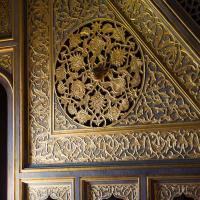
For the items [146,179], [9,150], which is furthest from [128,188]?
[9,150]

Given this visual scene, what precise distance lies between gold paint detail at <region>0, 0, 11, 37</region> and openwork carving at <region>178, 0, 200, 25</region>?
1.22m

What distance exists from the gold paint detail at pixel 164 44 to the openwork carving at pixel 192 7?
0.17 meters

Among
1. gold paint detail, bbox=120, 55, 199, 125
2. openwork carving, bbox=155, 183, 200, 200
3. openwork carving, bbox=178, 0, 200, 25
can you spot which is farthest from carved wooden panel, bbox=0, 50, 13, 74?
openwork carving, bbox=155, 183, 200, 200

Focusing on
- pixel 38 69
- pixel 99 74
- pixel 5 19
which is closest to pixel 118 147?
pixel 99 74

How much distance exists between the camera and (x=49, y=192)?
3.51 m

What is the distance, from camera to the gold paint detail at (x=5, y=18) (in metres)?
3.82

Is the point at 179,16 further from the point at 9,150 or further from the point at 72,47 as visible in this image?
the point at 9,150

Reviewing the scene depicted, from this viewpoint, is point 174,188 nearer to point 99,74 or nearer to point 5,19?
point 99,74

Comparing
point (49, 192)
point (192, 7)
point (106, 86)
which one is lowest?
point (49, 192)

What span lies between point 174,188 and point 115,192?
1.24 feet

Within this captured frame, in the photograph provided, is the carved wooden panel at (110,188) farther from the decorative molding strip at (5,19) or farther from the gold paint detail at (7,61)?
the decorative molding strip at (5,19)

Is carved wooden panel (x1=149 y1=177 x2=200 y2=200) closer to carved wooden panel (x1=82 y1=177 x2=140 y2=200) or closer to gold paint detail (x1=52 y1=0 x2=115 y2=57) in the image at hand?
carved wooden panel (x1=82 y1=177 x2=140 y2=200)

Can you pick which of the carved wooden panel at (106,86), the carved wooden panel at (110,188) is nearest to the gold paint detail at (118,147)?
the carved wooden panel at (106,86)

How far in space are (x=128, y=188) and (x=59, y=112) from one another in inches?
26.6
